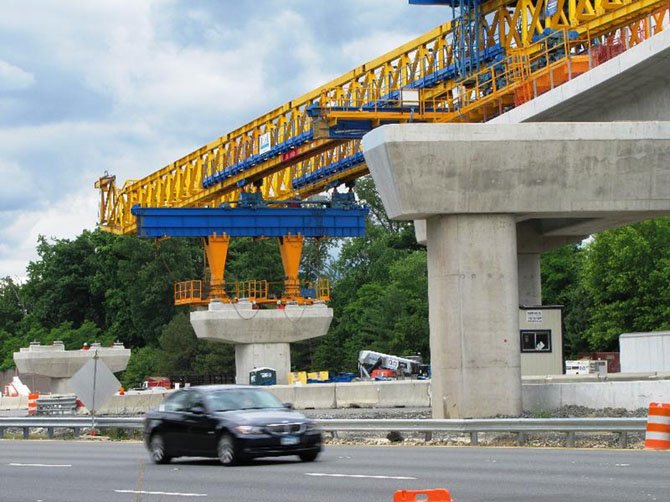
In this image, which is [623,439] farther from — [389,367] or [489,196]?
[389,367]

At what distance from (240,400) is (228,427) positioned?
1.14 metres

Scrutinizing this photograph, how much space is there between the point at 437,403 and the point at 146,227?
36138mm

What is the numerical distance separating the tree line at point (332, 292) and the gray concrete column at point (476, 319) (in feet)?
145

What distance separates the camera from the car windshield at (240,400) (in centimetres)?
2148

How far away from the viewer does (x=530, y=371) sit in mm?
37094

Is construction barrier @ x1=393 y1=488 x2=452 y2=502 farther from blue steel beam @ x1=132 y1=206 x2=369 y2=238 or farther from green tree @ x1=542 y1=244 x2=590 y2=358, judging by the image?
green tree @ x1=542 y1=244 x2=590 y2=358

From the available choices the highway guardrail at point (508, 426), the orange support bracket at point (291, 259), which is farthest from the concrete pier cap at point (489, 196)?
the orange support bracket at point (291, 259)

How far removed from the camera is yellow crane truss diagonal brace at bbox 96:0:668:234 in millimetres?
43125

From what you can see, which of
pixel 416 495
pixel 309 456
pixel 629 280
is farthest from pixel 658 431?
pixel 629 280

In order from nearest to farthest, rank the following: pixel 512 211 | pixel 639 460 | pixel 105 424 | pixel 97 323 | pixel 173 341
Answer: pixel 639 460, pixel 512 211, pixel 105 424, pixel 173 341, pixel 97 323

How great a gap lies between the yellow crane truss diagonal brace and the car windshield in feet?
63.8

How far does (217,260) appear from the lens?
2579 inches

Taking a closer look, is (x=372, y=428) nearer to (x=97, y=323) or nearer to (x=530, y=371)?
(x=530, y=371)

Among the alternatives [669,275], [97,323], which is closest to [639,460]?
[669,275]
